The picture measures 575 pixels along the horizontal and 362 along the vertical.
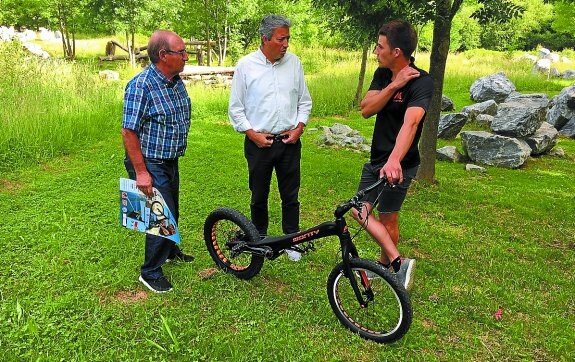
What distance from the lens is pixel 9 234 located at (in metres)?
4.45

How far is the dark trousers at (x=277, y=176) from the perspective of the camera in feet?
12.6

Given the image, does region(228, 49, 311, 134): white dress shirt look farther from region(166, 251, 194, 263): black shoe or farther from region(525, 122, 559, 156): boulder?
region(525, 122, 559, 156): boulder

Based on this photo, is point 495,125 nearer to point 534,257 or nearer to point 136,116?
point 534,257

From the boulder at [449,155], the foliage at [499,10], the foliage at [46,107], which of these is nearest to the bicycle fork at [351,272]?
the foliage at [499,10]

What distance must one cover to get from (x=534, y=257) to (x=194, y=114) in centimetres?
827

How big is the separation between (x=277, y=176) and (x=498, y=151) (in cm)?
543

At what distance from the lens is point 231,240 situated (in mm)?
3812

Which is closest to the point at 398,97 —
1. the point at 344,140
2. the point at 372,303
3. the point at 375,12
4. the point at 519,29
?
the point at 372,303

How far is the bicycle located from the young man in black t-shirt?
19 centimetres

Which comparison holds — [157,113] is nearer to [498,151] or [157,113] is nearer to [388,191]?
[388,191]

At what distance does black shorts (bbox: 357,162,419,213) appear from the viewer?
3.20 meters

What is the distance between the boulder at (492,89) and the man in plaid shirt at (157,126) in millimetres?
12516

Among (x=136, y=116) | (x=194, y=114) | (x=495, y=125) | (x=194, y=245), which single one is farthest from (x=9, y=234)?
(x=495, y=125)

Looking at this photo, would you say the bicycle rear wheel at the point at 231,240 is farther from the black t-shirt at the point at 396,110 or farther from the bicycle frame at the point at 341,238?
the black t-shirt at the point at 396,110
